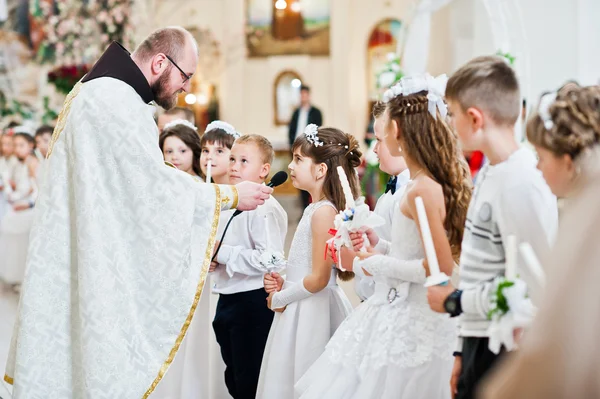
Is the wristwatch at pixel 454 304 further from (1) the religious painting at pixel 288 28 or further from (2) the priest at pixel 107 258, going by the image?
(1) the religious painting at pixel 288 28

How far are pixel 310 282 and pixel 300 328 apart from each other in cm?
22

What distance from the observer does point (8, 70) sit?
36.7 ft

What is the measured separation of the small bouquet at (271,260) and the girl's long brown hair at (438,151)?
1.12 m

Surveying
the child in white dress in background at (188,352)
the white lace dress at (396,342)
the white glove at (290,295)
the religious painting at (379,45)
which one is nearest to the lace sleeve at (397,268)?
the white lace dress at (396,342)

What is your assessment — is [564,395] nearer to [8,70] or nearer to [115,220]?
[115,220]

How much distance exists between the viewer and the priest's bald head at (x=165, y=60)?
3588mm

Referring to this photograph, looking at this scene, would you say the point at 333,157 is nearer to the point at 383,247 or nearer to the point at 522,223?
the point at 383,247

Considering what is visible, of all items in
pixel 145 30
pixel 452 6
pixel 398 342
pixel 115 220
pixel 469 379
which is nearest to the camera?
pixel 469 379

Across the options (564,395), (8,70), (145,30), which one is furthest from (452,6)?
(564,395)

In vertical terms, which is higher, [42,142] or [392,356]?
[42,142]

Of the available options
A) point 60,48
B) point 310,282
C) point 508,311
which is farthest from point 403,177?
point 60,48

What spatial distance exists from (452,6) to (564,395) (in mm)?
8755

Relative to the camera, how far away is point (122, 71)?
3492mm

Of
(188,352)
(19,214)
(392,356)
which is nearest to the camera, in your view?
(392,356)
